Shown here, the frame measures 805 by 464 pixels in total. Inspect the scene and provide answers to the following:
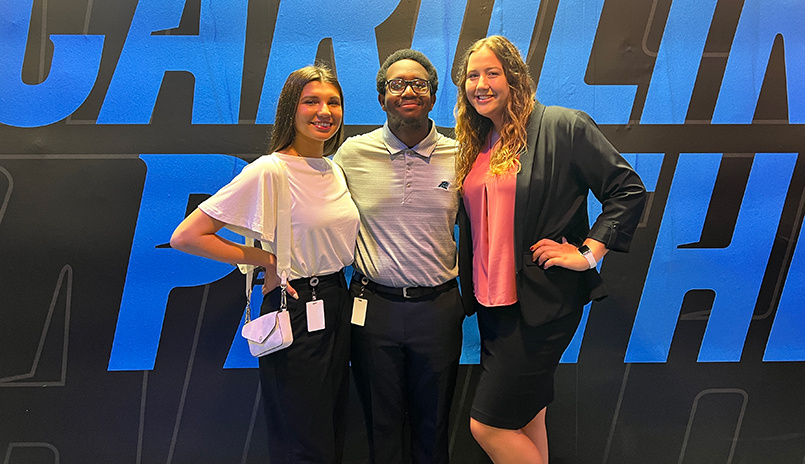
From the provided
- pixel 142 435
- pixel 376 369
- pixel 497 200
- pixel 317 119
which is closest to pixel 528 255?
pixel 497 200

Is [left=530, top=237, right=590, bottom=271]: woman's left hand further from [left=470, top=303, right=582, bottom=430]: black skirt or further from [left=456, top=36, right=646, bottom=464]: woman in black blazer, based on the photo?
[left=470, top=303, right=582, bottom=430]: black skirt

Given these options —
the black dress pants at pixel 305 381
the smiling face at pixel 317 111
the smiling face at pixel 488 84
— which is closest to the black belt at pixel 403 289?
the black dress pants at pixel 305 381

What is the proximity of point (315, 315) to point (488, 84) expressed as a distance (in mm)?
1091

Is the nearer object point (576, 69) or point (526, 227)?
point (526, 227)

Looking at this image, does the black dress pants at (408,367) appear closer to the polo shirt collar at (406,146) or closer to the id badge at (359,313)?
the id badge at (359,313)

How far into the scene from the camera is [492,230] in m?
1.88

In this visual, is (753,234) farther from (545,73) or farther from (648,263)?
(545,73)

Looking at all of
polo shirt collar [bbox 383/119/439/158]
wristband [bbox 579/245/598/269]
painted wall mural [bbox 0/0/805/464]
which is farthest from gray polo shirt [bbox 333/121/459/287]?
painted wall mural [bbox 0/0/805/464]

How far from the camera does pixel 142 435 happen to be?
107 inches

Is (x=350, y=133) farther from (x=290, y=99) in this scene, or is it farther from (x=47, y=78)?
(x=47, y=78)

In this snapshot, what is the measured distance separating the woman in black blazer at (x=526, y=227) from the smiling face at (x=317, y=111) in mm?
536

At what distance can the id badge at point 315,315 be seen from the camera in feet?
6.10

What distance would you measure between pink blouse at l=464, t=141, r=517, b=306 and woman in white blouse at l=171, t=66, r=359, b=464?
501 millimetres

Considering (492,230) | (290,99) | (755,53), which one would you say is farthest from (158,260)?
(755,53)
